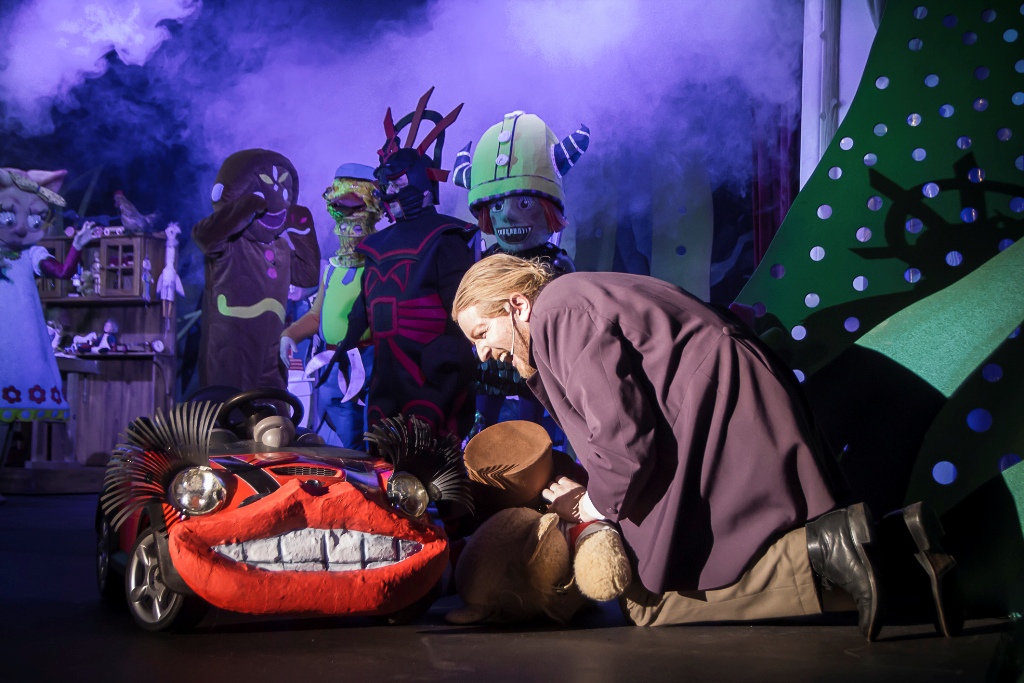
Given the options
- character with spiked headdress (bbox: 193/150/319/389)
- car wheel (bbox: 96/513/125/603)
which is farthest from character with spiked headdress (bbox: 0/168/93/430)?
car wheel (bbox: 96/513/125/603)

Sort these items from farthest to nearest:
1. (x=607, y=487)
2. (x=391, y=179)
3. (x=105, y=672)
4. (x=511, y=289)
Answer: (x=391, y=179) < (x=511, y=289) < (x=607, y=487) < (x=105, y=672)

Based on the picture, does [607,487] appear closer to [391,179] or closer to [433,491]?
[433,491]

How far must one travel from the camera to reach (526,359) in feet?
7.72

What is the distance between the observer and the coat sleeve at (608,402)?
2.01 metres

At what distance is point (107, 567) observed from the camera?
2.51m

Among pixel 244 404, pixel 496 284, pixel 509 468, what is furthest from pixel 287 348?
pixel 496 284

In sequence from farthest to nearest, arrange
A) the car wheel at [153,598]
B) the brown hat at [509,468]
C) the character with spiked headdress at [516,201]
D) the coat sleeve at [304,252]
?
the coat sleeve at [304,252], the character with spiked headdress at [516,201], the brown hat at [509,468], the car wheel at [153,598]

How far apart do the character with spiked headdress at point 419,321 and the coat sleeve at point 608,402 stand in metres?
2.30

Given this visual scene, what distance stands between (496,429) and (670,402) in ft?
2.27

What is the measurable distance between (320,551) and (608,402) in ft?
2.35

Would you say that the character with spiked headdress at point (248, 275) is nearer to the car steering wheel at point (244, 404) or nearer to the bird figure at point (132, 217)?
the bird figure at point (132, 217)

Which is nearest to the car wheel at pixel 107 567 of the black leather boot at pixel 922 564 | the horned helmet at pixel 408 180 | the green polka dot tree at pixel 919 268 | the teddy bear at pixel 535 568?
the teddy bear at pixel 535 568

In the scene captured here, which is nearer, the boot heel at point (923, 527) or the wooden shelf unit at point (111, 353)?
the boot heel at point (923, 527)

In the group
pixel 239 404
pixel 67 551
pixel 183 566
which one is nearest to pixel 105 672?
pixel 183 566
